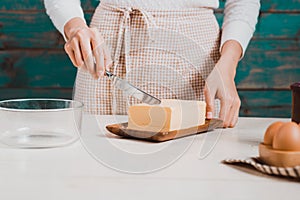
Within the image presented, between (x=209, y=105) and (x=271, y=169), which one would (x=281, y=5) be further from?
(x=271, y=169)

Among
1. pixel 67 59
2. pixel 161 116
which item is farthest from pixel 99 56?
pixel 67 59

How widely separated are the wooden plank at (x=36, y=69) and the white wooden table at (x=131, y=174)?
1.23 m

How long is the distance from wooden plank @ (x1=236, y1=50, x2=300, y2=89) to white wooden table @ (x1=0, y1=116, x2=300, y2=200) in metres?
1.21

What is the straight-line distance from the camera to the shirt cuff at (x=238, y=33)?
1711mm

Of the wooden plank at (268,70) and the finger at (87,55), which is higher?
the finger at (87,55)

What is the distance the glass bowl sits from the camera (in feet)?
3.20

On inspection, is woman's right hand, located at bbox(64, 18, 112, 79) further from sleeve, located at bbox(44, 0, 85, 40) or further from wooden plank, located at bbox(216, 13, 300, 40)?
wooden plank, located at bbox(216, 13, 300, 40)

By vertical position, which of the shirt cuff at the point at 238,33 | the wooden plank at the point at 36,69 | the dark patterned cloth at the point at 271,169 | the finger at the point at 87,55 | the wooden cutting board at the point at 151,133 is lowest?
the wooden plank at the point at 36,69

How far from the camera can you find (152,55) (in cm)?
168

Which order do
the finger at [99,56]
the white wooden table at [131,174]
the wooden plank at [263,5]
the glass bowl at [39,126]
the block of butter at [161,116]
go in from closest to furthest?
the white wooden table at [131,174] → the glass bowl at [39,126] → the block of butter at [161,116] → the finger at [99,56] → the wooden plank at [263,5]

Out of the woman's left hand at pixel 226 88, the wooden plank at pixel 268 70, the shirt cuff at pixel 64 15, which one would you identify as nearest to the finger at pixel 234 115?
the woman's left hand at pixel 226 88

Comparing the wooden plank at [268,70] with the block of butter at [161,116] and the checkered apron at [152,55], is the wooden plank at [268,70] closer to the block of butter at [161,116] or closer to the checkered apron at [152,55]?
→ the checkered apron at [152,55]

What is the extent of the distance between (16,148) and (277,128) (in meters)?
0.48

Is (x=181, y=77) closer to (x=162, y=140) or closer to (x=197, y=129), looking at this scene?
(x=197, y=129)
